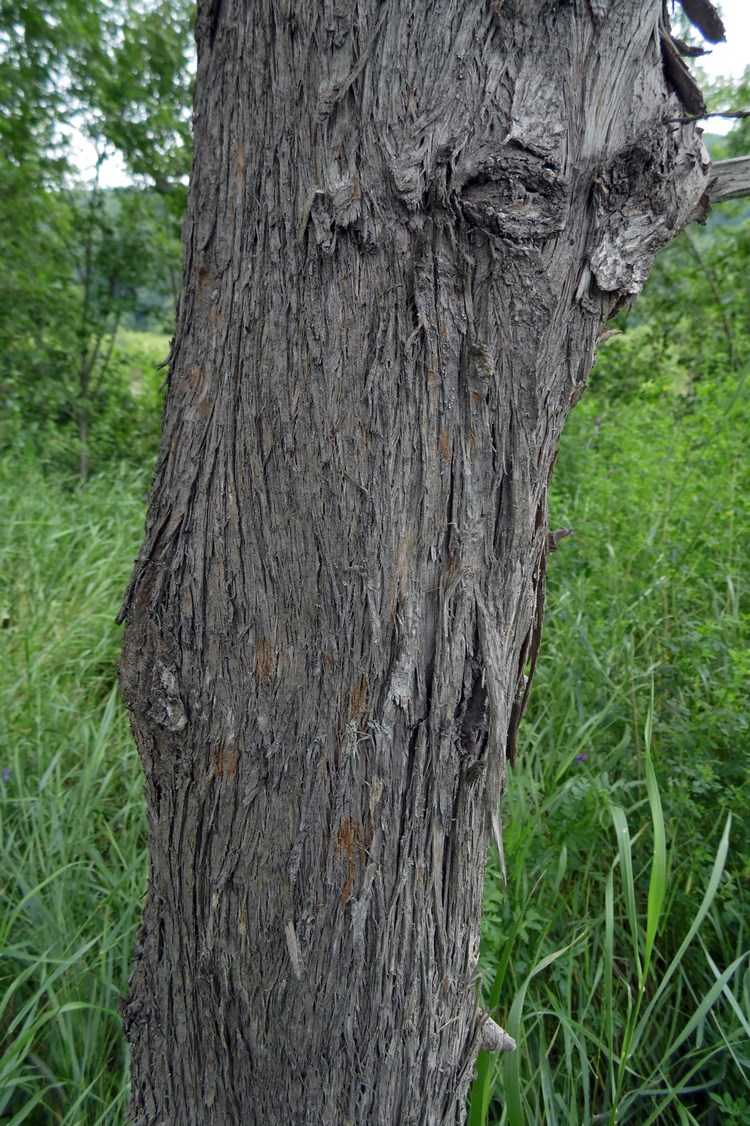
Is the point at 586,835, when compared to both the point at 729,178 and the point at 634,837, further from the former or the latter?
the point at 729,178

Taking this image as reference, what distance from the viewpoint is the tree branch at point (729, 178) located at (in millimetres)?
1085

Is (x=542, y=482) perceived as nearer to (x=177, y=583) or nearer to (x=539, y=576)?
(x=539, y=576)

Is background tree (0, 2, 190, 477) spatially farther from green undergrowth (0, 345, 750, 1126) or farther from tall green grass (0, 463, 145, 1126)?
green undergrowth (0, 345, 750, 1126)

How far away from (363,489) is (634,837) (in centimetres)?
150

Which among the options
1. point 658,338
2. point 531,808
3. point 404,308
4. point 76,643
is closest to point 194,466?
point 404,308

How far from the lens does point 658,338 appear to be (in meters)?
6.14

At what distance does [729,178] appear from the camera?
1095mm

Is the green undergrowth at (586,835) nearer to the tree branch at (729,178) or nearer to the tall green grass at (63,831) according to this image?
the tall green grass at (63,831)

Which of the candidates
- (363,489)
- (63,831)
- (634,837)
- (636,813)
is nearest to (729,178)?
(363,489)

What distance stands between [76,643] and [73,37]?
13.4 ft

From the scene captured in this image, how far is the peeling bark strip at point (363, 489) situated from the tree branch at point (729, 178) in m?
0.05

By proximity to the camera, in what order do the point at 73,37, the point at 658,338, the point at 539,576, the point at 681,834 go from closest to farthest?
the point at 539,576, the point at 681,834, the point at 73,37, the point at 658,338

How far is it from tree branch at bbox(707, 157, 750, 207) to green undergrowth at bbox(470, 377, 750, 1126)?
965 millimetres

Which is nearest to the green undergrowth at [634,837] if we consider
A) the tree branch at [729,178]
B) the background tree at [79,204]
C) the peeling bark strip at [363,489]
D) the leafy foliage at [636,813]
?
the leafy foliage at [636,813]
